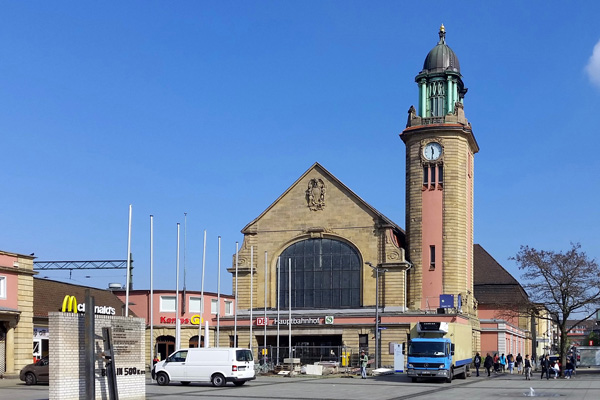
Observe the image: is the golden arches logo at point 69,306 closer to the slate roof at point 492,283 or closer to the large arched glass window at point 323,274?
the large arched glass window at point 323,274

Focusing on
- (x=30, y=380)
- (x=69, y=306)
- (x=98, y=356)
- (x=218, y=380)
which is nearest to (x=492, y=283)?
(x=218, y=380)

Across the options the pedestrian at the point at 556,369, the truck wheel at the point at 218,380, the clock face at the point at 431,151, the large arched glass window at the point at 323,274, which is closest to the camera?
the truck wheel at the point at 218,380

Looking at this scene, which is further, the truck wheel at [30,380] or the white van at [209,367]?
the truck wheel at [30,380]

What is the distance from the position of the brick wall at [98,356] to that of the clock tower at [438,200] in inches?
1744

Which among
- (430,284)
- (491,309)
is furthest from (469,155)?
(491,309)

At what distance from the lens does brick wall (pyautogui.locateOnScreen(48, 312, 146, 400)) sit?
2558cm

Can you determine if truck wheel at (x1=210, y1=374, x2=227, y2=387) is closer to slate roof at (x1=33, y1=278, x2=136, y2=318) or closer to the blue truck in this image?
the blue truck

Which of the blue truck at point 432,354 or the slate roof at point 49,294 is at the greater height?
the slate roof at point 49,294

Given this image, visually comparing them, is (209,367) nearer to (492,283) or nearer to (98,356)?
(98,356)

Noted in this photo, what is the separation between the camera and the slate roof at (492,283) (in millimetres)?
93250

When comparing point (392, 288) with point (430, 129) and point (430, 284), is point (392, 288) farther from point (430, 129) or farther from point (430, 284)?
point (430, 129)

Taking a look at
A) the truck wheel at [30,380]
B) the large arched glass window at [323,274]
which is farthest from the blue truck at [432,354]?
the large arched glass window at [323,274]

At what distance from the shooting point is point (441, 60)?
248 ft

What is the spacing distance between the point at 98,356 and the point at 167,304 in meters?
44.9
